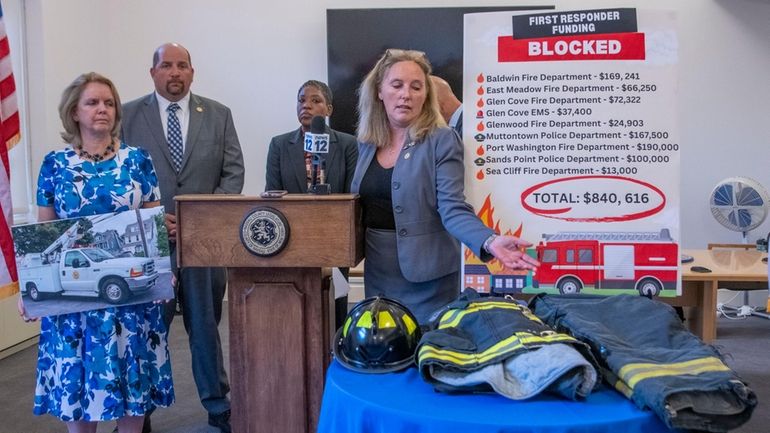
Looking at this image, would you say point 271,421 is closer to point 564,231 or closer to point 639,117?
point 564,231

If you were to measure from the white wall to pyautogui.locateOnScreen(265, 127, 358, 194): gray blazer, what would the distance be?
2911mm

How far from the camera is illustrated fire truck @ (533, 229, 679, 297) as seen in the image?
1996 millimetres

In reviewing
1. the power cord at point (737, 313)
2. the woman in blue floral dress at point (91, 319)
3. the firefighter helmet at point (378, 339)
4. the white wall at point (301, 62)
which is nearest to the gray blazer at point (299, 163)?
the woman in blue floral dress at point (91, 319)

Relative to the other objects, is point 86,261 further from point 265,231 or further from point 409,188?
point 409,188

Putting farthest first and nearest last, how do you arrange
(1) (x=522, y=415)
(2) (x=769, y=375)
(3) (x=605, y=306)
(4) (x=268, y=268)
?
(2) (x=769, y=375) < (4) (x=268, y=268) < (3) (x=605, y=306) < (1) (x=522, y=415)

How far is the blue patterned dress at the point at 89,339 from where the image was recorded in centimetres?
227

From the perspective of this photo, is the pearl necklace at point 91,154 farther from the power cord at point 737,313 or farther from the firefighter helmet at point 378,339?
the power cord at point 737,313

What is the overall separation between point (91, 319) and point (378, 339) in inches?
53.2

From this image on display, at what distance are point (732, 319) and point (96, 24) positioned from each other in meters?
6.53

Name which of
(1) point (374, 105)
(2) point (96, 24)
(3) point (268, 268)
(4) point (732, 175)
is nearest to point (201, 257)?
(3) point (268, 268)

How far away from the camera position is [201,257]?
197 centimetres

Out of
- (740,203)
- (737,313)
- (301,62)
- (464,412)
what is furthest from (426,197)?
(737,313)

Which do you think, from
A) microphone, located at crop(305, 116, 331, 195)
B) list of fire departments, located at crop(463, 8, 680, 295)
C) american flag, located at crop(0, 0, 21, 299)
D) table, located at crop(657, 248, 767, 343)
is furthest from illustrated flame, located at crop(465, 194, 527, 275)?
american flag, located at crop(0, 0, 21, 299)

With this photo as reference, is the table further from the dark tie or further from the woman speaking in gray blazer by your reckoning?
the dark tie
